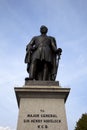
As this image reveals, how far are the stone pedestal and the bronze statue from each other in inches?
31.1

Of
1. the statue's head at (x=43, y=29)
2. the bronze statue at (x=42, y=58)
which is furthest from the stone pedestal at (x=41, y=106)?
the statue's head at (x=43, y=29)

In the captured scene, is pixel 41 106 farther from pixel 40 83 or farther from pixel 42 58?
pixel 42 58

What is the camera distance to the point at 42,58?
11.6 meters

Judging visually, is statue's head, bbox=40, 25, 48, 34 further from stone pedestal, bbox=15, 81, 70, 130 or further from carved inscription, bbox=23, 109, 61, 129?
carved inscription, bbox=23, 109, 61, 129

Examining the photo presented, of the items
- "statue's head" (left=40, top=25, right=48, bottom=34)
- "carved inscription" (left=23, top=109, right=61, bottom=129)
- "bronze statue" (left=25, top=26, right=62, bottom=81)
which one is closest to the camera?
"carved inscription" (left=23, top=109, right=61, bottom=129)

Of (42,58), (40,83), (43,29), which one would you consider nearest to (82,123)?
(43,29)

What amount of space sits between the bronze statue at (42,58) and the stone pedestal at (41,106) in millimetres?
790

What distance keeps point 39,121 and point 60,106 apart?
105 cm

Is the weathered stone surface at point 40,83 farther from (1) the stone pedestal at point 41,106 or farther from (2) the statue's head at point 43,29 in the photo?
(2) the statue's head at point 43,29

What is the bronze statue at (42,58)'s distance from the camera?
11.6 m

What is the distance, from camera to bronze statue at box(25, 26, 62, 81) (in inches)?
455

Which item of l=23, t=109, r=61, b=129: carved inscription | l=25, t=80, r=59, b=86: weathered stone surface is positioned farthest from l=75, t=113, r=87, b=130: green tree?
l=23, t=109, r=61, b=129: carved inscription

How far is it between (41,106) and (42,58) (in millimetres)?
2415

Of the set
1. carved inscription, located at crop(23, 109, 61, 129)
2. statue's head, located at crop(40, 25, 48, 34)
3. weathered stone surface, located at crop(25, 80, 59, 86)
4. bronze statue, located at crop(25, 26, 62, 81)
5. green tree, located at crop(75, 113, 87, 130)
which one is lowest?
carved inscription, located at crop(23, 109, 61, 129)
